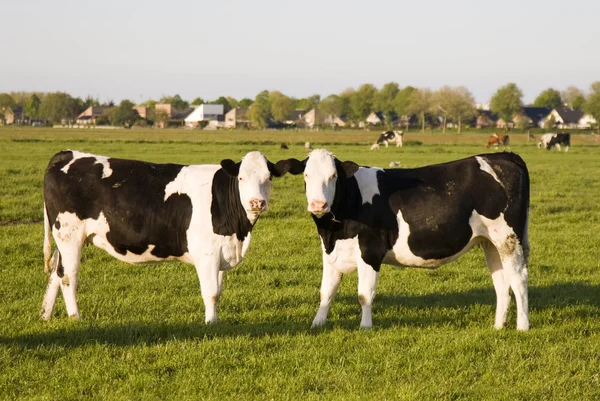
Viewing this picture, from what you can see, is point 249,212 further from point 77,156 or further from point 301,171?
point 77,156

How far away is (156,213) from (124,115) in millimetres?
140950

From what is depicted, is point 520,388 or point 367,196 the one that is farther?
point 367,196

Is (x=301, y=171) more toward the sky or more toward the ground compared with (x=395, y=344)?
more toward the sky

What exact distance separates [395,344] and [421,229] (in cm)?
140

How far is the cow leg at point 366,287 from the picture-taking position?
7.92 m

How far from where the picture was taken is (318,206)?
7.55m

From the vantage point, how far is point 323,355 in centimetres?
689

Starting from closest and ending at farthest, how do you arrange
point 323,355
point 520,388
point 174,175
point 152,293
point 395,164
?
1. point 520,388
2. point 323,355
3. point 174,175
4. point 152,293
5. point 395,164

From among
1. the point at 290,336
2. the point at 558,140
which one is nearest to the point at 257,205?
the point at 290,336

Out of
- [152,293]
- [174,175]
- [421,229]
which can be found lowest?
[152,293]

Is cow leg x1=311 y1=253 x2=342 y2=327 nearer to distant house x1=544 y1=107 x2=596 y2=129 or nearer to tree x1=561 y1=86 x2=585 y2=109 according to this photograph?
distant house x1=544 y1=107 x2=596 y2=129

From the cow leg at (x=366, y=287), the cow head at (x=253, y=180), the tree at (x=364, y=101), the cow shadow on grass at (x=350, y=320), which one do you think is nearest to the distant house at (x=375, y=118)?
the tree at (x=364, y=101)

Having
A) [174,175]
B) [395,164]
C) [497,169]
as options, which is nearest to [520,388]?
[497,169]

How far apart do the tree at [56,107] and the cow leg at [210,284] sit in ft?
549
